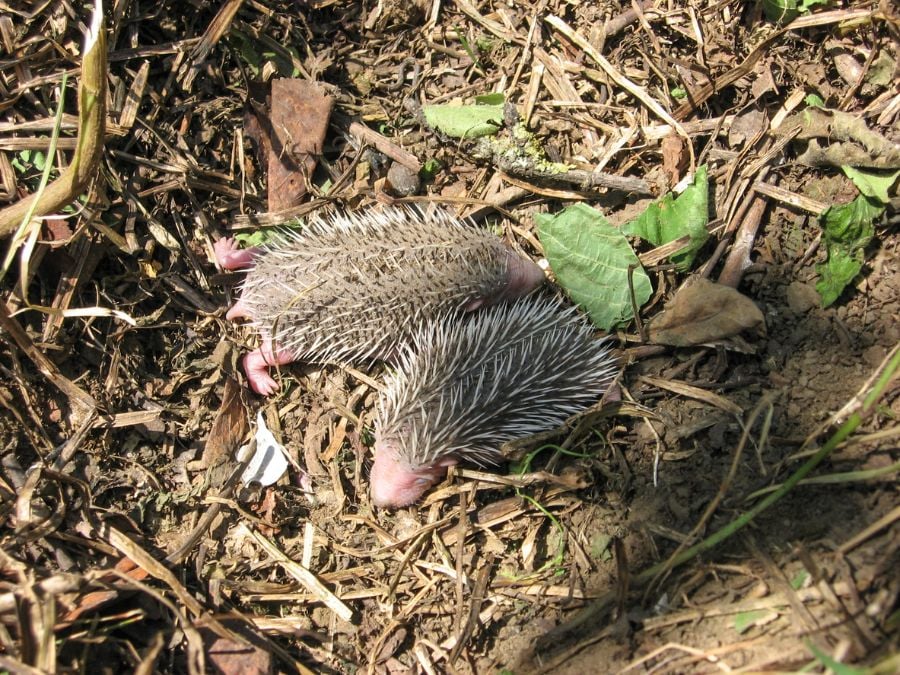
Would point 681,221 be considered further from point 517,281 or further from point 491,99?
point 491,99

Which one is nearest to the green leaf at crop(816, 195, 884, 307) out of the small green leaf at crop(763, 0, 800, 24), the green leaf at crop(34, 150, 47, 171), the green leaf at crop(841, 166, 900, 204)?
the green leaf at crop(841, 166, 900, 204)

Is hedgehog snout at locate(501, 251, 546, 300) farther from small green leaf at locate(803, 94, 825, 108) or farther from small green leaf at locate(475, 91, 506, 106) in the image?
small green leaf at locate(803, 94, 825, 108)

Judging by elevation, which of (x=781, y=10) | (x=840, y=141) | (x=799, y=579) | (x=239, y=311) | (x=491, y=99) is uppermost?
(x=781, y=10)

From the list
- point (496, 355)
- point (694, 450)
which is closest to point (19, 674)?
point (496, 355)

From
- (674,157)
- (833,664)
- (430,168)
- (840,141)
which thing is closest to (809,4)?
(840,141)

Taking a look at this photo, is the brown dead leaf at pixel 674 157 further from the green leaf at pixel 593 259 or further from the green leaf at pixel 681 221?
the green leaf at pixel 593 259

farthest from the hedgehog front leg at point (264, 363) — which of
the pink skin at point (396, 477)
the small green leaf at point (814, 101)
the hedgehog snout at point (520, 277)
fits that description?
the small green leaf at point (814, 101)
